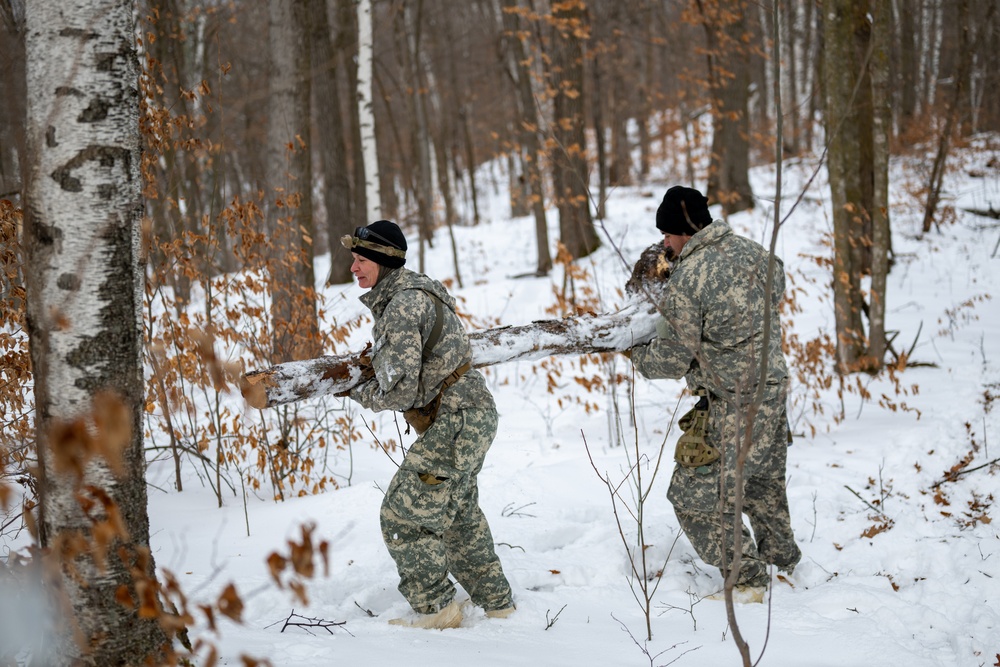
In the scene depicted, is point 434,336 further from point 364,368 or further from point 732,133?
point 732,133

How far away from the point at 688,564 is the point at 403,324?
225 centimetres

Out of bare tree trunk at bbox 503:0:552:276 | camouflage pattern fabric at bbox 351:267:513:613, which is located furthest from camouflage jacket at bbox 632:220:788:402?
bare tree trunk at bbox 503:0:552:276

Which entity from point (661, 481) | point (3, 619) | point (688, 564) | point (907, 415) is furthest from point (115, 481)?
point (907, 415)

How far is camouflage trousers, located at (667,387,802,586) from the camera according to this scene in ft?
11.8

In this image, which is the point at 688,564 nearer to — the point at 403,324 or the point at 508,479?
the point at 508,479

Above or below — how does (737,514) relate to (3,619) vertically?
above

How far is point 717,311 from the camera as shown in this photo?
3.56m

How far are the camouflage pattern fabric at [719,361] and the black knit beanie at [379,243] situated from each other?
1.37 metres

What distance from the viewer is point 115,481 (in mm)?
2264

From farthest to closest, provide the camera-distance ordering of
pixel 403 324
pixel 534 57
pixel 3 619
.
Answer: pixel 534 57 → pixel 403 324 → pixel 3 619

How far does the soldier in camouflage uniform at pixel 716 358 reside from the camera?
3547mm

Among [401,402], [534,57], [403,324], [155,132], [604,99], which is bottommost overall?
[401,402]

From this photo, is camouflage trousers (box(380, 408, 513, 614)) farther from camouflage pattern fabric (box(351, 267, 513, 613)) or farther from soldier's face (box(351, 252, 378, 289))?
soldier's face (box(351, 252, 378, 289))

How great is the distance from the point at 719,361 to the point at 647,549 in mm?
1358
